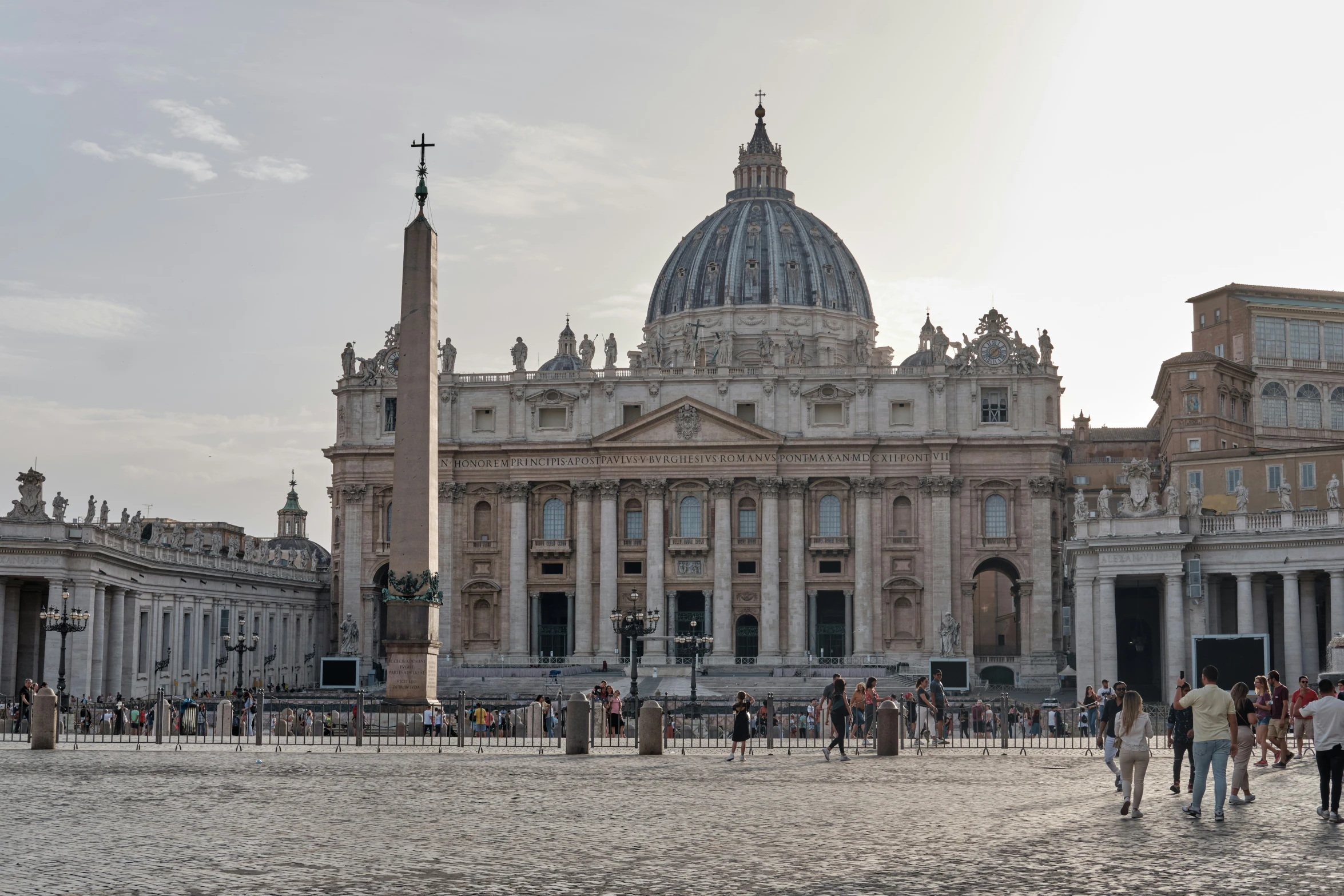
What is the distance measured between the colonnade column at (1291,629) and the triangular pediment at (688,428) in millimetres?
36769

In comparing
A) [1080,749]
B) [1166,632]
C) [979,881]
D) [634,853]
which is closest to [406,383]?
[1080,749]

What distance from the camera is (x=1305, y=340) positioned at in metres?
79.1

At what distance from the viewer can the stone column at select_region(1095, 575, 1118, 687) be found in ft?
173

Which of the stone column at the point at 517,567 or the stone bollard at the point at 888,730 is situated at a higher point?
the stone column at the point at 517,567

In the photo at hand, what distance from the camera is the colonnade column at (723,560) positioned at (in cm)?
8431

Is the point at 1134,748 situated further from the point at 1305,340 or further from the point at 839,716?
the point at 1305,340

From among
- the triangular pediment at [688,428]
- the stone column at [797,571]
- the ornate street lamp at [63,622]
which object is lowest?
the ornate street lamp at [63,622]

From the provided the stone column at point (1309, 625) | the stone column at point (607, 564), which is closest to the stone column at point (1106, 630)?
the stone column at point (1309, 625)

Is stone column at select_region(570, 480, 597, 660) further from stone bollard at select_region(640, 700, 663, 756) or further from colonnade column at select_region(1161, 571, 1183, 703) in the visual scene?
stone bollard at select_region(640, 700, 663, 756)

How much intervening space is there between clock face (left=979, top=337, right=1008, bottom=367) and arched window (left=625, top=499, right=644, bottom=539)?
19678 millimetres

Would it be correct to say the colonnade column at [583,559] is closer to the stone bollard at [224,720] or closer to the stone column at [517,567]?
the stone column at [517,567]

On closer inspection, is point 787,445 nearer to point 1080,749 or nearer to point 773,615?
point 773,615

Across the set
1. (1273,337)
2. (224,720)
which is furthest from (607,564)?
(224,720)

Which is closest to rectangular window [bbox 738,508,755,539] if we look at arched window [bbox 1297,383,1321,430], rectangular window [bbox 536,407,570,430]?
rectangular window [bbox 536,407,570,430]
